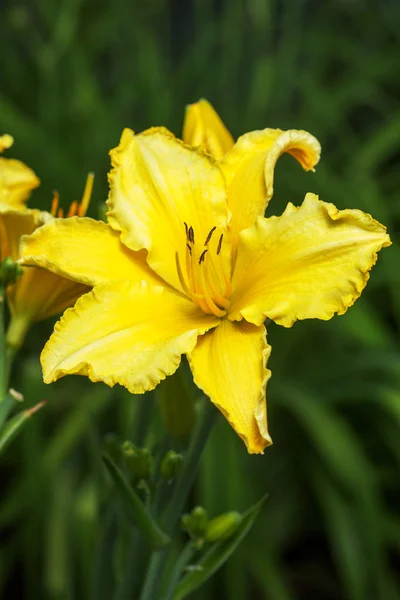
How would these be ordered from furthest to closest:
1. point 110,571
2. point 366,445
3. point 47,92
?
1. point 47,92
2. point 366,445
3. point 110,571

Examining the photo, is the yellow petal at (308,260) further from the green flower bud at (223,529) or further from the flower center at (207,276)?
the green flower bud at (223,529)

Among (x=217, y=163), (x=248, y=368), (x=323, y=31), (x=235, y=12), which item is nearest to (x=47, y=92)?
(x=235, y=12)

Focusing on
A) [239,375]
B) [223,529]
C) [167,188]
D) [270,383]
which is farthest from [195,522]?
[270,383]

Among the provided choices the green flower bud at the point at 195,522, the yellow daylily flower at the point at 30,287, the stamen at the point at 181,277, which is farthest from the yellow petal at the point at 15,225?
the green flower bud at the point at 195,522

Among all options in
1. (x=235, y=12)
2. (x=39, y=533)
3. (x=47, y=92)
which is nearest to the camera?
(x=39, y=533)

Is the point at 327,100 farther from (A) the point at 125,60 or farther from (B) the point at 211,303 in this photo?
(B) the point at 211,303

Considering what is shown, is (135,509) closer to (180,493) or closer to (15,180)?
(180,493)
